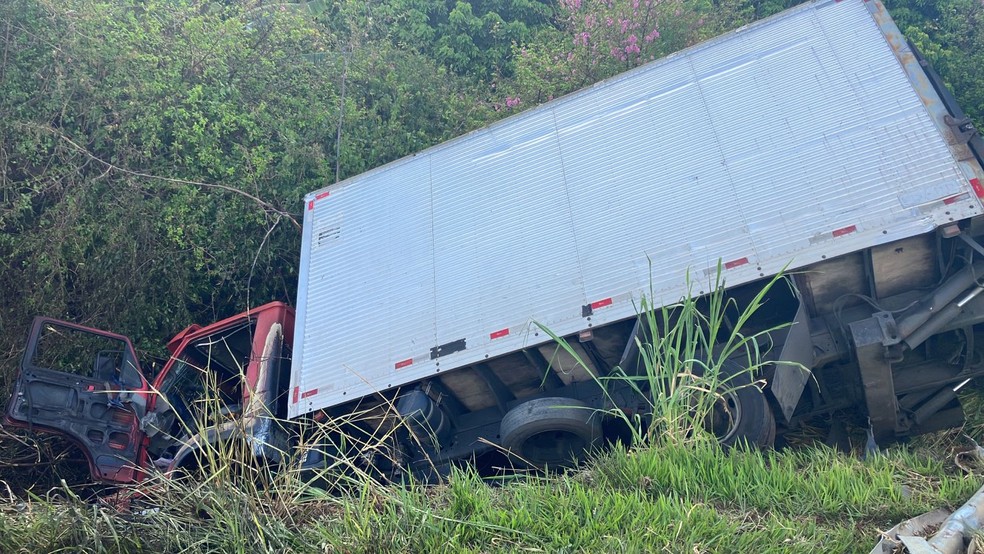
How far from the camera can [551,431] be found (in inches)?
236

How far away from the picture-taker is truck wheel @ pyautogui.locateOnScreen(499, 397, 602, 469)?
19.1 ft

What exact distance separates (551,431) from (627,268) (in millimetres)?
1458

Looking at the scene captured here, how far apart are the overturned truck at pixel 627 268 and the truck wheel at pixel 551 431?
0.06ft

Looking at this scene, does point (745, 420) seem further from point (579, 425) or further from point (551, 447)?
point (551, 447)

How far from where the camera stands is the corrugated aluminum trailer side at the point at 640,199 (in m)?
5.53

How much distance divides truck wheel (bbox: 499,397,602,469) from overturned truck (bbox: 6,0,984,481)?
20 millimetres

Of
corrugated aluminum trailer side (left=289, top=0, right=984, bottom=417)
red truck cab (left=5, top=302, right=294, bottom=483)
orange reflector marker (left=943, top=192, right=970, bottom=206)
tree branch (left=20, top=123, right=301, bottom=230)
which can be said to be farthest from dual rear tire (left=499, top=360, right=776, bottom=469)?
tree branch (left=20, top=123, right=301, bottom=230)

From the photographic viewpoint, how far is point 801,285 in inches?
223

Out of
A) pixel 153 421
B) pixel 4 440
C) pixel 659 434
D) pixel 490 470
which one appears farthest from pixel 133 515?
pixel 4 440

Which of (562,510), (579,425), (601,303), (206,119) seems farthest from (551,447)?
(206,119)

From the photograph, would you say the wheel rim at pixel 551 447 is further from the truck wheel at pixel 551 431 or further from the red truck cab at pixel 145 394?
the red truck cab at pixel 145 394

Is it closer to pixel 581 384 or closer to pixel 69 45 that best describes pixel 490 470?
pixel 581 384

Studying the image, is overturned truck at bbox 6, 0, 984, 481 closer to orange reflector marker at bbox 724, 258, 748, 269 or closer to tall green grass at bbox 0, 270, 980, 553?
orange reflector marker at bbox 724, 258, 748, 269

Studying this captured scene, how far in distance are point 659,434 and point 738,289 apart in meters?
1.99
